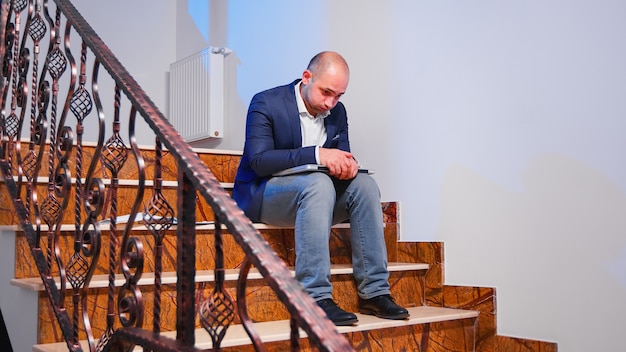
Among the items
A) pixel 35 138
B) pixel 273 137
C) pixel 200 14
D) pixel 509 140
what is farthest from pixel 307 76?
pixel 200 14

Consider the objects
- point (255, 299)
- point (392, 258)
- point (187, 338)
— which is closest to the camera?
point (187, 338)

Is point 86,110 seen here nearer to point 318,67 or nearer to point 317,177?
point 317,177

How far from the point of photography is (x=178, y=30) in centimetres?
473

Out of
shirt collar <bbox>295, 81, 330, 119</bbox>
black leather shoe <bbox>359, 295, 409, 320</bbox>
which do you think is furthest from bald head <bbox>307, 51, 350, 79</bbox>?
black leather shoe <bbox>359, 295, 409, 320</bbox>

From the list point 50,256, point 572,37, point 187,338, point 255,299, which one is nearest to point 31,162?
point 50,256

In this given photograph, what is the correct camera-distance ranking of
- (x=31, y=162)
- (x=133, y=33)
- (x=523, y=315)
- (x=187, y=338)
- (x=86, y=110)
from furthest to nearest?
(x=133, y=33) < (x=523, y=315) < (x=31, y=162) < (x=86, y=110) < (x=187, y=338)

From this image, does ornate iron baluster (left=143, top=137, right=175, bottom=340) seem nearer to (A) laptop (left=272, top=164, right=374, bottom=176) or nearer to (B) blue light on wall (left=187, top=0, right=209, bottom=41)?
(A) laptop (left=272, top=164, right=374, bottom=176)

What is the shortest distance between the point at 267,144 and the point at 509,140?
2.81 ft

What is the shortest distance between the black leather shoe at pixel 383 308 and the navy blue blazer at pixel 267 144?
1.66 feet

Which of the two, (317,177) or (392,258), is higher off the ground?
(317,177)

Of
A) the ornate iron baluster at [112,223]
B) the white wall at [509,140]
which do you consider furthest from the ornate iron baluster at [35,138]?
the white wall at [509,140]

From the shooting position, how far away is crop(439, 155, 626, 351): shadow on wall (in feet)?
7.22

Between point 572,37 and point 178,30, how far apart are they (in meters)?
2.99

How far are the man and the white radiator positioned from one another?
1601 millimetres
